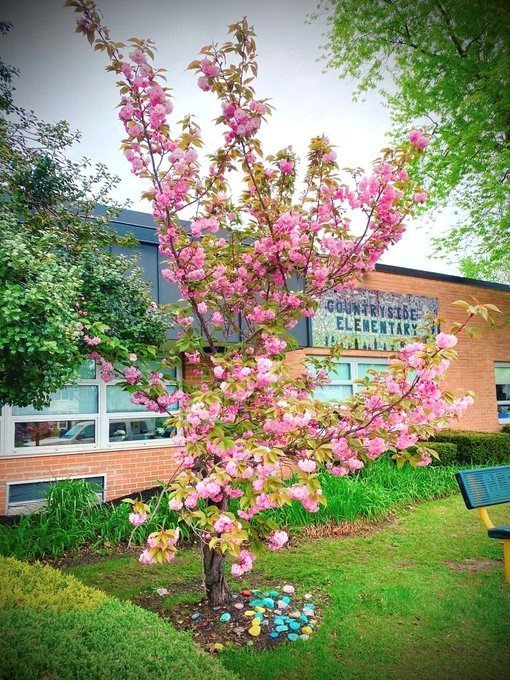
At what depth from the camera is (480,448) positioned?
30.1 feet

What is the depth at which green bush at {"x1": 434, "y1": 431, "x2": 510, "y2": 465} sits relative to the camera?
916cm

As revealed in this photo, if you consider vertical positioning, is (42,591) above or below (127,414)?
below

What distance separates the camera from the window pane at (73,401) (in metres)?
6.63

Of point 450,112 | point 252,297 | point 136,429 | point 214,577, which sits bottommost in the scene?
point 214,577

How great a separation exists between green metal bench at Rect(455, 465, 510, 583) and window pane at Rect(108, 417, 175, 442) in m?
4.10

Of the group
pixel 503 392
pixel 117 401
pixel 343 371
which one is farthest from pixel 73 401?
pixel 503 392

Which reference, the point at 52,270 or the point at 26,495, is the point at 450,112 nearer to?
the point at 52,270

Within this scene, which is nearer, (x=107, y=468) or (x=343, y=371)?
(x=107, y=468)

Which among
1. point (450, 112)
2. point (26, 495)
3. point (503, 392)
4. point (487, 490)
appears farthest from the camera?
point (503, 392)

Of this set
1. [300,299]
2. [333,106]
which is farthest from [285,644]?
[333,106]

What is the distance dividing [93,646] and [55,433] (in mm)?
5185

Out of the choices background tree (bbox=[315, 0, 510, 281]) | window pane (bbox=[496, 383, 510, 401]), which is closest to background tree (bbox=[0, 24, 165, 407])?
background tree (bbox=[315, 0, 510, 281])

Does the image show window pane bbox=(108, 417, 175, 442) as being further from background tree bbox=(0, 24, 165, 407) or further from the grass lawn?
background tree bbox=(0, 24, 165, 407)

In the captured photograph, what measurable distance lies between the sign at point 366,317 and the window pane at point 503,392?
306 centimetres
